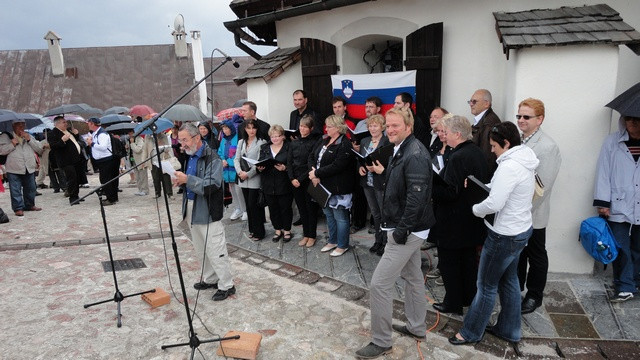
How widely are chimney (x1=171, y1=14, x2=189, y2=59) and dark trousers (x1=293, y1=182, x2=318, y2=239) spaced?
88.7ft

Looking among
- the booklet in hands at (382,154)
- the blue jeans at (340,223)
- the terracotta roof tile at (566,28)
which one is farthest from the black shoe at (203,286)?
the terracotta roof tile at (566,28)

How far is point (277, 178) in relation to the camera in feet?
20.4

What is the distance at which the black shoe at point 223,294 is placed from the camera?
470 centimetres

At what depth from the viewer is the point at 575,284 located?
4703 mm

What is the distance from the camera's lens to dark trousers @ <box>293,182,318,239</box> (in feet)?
20.5

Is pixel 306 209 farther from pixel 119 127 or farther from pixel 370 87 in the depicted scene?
pixel 119 127

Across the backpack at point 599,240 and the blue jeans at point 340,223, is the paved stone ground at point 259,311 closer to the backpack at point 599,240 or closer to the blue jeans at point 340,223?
the blue jeans at point 340,223

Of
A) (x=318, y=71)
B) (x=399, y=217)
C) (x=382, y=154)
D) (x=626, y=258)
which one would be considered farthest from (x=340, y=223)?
(x=626, y=258)

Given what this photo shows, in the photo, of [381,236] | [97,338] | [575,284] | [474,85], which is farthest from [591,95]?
[97,338]

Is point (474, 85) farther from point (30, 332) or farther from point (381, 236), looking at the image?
point (30, 332)

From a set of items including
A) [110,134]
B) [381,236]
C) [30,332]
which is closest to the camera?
[30,332]

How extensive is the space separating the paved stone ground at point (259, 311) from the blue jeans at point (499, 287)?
15 cm

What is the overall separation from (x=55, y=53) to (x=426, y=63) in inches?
1274

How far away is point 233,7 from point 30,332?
6.49 m
